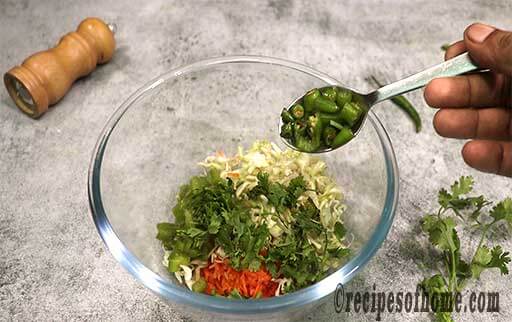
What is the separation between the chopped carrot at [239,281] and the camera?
1.45 m

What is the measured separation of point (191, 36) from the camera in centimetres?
229

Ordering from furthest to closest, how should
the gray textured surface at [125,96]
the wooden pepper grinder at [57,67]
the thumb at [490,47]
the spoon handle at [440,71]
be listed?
the wooden pepper grinder at [57,67] < the gray textured surface at [125,96] < the spoon handle at [440,71] < the thumb at [490,47]

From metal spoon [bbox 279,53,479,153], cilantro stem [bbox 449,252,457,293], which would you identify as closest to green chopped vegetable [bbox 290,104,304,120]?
metal spoon [bbox 279,53,479,153]

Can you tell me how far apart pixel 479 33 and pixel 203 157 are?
3.01ft

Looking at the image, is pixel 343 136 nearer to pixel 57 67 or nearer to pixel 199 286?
pixel 199 286

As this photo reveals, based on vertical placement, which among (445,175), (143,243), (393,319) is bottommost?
(393,319)

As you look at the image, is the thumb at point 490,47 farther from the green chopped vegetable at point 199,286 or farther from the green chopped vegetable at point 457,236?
the green chopped vegetable at point 199,286

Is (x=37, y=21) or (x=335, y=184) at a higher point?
(x=37, y=21)

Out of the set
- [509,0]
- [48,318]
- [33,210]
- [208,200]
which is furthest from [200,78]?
[509,0]

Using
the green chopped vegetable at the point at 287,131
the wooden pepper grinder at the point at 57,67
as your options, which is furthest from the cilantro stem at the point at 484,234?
the wooden pepper grinder at the point at 57,67

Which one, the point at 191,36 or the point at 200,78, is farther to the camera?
the point at 191,36

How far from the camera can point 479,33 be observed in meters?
1.37

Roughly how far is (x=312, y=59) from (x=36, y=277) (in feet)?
4.28

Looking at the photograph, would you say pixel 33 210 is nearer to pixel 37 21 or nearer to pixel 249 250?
pixel 249 250
